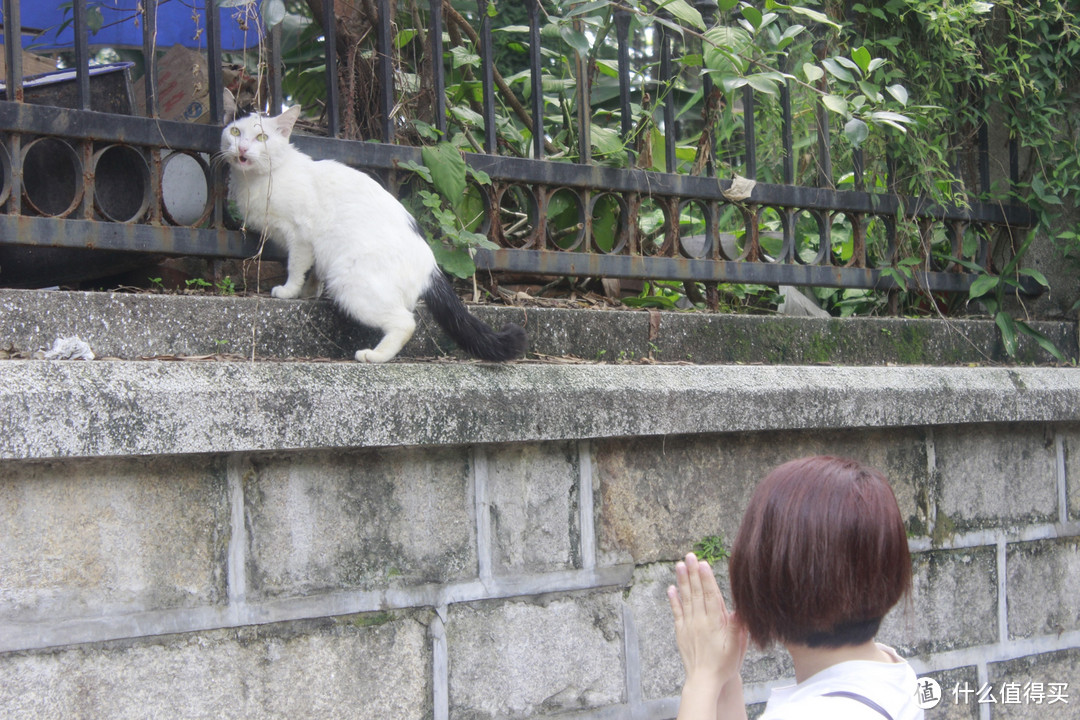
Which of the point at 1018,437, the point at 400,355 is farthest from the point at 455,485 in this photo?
the point at 1018,437

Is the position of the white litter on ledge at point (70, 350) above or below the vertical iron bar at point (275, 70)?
below

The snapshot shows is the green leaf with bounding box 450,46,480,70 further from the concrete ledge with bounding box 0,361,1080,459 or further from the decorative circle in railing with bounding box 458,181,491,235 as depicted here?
the concrete ledge with bounding box 0,361,1080,459

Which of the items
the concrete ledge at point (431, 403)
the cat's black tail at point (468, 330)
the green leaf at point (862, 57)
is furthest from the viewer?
the green leaf at point (862, 57)

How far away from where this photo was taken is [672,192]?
2922 mm

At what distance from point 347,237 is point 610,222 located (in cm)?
102

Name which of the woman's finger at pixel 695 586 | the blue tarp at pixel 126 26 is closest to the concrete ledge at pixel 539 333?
the woman's finger at pixel 695 586

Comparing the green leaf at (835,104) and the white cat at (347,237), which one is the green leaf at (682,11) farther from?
the white cat at (347,237)

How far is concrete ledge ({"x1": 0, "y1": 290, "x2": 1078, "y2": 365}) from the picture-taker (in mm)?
1961

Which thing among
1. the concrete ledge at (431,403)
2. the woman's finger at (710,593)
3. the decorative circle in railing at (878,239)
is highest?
the decorative circle in railing at (878,239)

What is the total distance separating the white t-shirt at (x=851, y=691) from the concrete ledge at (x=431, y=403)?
90 centimetres

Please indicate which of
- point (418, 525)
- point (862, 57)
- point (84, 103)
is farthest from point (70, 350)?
point (862, 57)

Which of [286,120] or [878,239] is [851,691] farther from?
[878,239]

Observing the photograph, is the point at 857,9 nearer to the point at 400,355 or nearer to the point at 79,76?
the point at 400,355

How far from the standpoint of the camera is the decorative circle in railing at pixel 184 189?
2.45 metres
